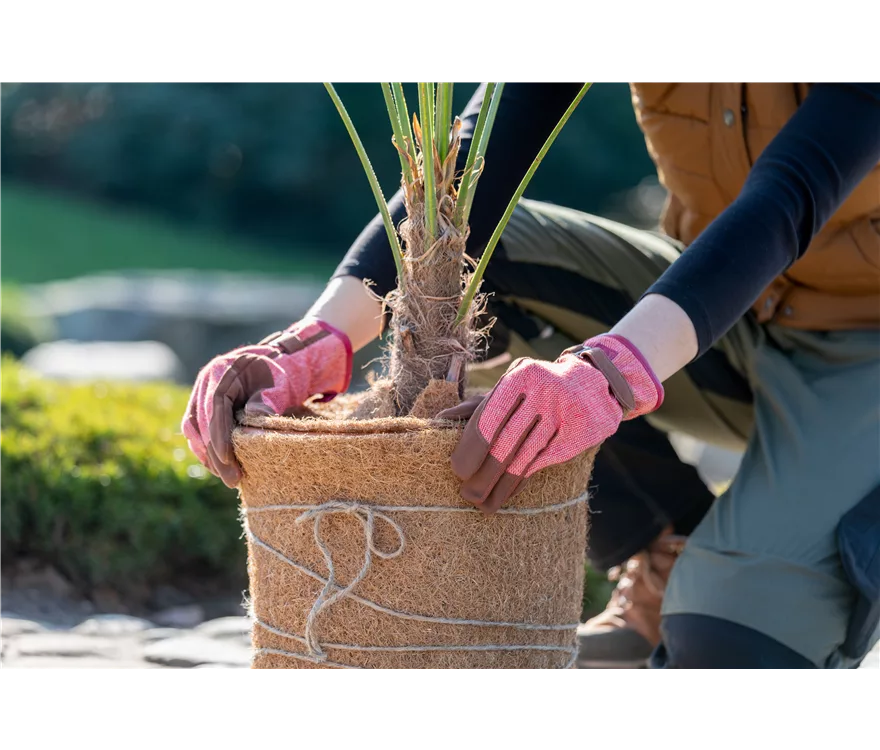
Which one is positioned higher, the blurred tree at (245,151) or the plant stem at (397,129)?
the blurred tree at (245,151)

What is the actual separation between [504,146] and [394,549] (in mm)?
844

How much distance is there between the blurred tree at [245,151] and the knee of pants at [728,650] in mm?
9794

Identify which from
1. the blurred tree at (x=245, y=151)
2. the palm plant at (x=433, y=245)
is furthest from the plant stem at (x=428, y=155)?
the blurred tree at (x=245, y=151)

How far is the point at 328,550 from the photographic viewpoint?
1310mm

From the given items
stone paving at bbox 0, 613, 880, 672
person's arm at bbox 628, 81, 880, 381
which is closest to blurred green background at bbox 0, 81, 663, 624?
stone paving at bbox 0, 613, 880, 672

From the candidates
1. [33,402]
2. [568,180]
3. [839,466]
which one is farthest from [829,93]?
[568,180]

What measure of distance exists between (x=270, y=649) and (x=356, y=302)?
0.55 metres

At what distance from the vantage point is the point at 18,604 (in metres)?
2.40

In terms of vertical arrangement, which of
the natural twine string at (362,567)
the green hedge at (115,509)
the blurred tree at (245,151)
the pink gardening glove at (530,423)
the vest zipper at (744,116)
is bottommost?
the green hedge at (115,509)

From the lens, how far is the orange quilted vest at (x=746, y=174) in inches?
72.1

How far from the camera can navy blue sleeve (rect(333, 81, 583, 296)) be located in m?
1.76

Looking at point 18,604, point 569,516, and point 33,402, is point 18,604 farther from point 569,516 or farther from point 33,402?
point 569,516

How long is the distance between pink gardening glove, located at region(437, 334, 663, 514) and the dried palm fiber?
36 mm

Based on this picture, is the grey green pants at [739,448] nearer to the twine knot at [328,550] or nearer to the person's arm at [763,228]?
the person's arm at [763,228]
